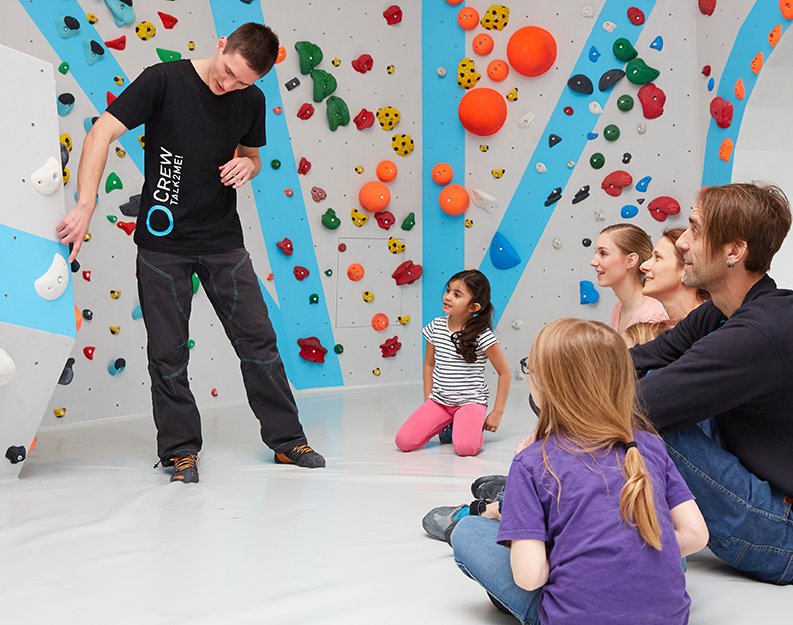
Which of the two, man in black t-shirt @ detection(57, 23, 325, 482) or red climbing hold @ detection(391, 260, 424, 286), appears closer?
man in black t-shirt @ detection(57, 23, 325, 482)

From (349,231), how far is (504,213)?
885 mm

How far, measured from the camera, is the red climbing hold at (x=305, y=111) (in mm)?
4657

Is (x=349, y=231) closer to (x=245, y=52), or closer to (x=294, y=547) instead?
(x=245, y=52)

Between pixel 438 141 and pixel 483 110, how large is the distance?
0.34 meters

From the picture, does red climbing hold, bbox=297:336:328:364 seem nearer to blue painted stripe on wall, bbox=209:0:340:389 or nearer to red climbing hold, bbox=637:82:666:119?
blue painted stripe on wall, bbox=209:0:340:389

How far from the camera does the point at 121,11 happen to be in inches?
150

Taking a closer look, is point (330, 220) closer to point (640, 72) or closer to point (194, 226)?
point (640, 72)

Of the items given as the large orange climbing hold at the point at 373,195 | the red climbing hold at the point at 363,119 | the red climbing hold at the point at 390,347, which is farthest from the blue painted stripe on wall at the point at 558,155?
the red climbing hold at the point at 363,119

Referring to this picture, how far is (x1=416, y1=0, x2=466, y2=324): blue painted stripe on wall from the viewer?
201 inches

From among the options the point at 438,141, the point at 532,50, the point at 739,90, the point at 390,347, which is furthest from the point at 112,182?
the point at 739,90

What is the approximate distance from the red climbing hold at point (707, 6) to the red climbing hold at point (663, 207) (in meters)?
0.92

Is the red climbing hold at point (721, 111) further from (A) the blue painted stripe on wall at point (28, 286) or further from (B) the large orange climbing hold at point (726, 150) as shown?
(A) the blue painted stripe on wall at point (28, 286)

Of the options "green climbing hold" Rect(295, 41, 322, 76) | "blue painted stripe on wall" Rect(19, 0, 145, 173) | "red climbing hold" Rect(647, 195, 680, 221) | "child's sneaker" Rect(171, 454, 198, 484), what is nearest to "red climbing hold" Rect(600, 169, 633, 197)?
"red climbing hold" Rect(647, 195, 680, 221)

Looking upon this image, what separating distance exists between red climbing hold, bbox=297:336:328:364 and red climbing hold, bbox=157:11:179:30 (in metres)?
1.66
